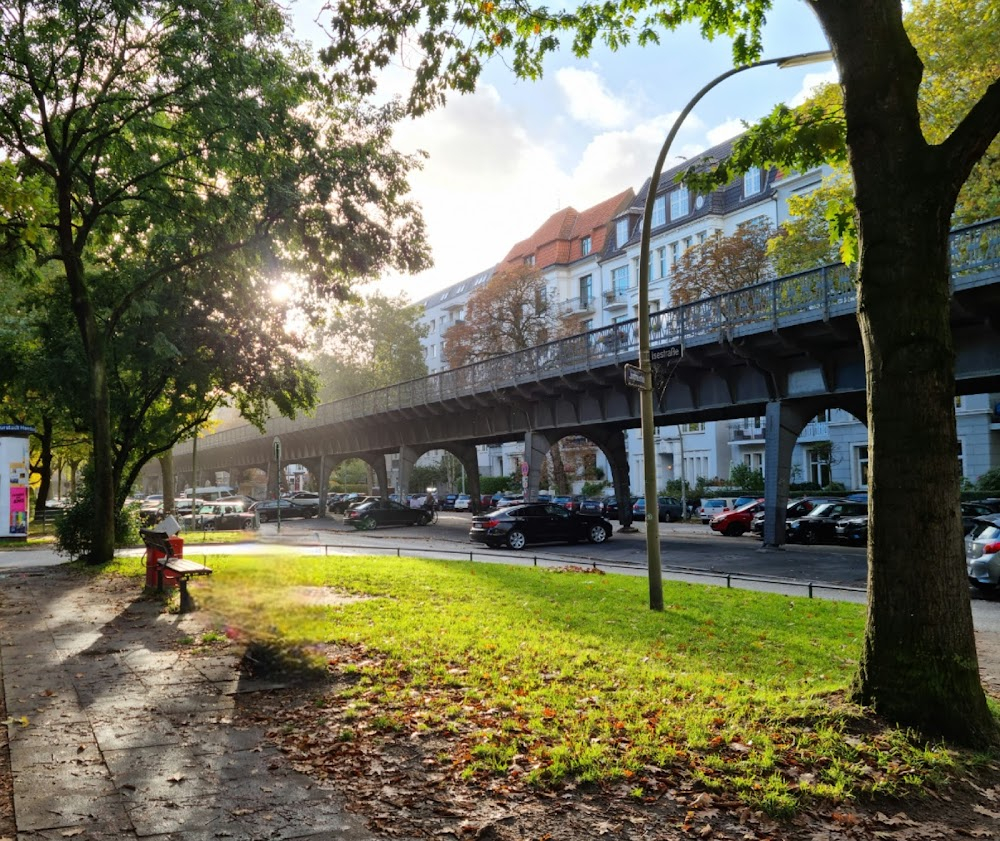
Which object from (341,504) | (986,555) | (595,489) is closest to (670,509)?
(595,489)

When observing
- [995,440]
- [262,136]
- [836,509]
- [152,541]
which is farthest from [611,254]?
[152,541]

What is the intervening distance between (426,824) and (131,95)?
54.0ft

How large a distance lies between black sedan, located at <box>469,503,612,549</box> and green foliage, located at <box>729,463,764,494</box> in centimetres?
2537

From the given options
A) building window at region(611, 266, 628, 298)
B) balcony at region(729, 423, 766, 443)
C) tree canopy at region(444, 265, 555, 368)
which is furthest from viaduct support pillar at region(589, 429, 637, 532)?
building window at region(611, 266, 628, 298)

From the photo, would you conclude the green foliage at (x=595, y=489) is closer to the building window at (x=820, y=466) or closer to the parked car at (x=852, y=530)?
the building window at (x=820, y=466)

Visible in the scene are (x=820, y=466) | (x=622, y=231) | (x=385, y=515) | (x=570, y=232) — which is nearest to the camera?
(x=385, y=515)

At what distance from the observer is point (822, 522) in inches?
1169

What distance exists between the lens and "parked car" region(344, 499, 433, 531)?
43688 millimetres

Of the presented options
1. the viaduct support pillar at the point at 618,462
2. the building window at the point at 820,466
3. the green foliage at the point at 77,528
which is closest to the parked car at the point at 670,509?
the viaduct support pillar at the point at 618,462

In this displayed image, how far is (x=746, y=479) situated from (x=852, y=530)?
86.1 ft

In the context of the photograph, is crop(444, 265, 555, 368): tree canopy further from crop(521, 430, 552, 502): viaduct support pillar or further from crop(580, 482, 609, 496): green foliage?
crop(521, 430, 552, 502): viaduct support pillar

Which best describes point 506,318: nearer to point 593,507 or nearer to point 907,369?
point 593,507

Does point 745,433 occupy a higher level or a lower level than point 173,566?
higher

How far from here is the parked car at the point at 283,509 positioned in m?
54.8
